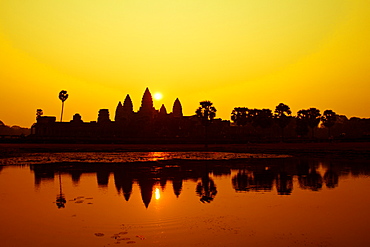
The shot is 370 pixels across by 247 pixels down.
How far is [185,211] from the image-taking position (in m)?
17.3

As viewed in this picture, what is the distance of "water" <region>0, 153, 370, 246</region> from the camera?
1290 cm

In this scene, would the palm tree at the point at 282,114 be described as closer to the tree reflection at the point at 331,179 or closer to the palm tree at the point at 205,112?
the palm tree at the point at 205,112

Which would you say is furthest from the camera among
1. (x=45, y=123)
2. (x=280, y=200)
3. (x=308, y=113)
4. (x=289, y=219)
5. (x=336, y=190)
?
(x=45, y=123)

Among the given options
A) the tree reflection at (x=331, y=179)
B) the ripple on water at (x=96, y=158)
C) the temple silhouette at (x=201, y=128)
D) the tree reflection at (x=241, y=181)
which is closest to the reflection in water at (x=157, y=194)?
the tree reflection at (x=241, y=181)

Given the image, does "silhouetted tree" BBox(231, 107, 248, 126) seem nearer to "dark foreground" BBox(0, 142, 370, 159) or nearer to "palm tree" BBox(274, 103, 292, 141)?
"palm tree" BBox(274, 103, 292, 141)

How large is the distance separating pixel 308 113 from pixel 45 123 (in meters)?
116

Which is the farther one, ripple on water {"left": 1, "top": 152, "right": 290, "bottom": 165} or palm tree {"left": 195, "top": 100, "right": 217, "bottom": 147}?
palm tree {"left": 195, "top": 100, "right": 217, "bottom": 147}

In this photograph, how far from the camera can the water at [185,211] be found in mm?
12898

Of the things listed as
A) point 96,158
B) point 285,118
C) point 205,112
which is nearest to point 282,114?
point 285,118

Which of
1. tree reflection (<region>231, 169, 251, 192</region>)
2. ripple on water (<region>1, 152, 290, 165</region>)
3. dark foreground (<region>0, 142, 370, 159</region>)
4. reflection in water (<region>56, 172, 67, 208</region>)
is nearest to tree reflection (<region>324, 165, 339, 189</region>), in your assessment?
tree reflection (<region>231, 169, 251, 192</region>)

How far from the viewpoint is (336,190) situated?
23406mm

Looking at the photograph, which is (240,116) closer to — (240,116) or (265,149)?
(240,116)

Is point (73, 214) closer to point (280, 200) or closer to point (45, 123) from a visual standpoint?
point (280, 200)

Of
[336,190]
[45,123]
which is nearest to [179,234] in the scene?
[336,190]
